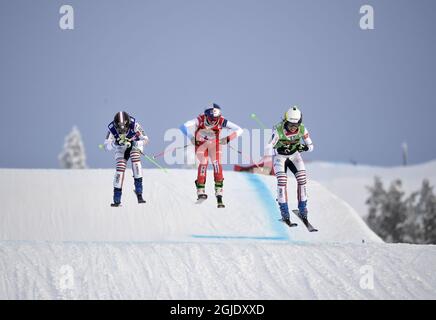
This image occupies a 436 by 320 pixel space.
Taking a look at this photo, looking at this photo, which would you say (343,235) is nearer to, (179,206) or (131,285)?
(179,206)

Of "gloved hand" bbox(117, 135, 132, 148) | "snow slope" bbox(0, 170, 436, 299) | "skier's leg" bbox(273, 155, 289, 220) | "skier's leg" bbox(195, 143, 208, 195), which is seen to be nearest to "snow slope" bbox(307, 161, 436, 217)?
"snow slope" bbox(0, 170, 436, 299)

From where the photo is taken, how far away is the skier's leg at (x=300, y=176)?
1546cm

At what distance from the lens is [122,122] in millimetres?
15156

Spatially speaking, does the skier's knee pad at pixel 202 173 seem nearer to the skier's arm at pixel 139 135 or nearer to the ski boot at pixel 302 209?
the skier's arm at pixel 139 135

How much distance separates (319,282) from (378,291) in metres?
1.16

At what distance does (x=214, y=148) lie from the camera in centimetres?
1538

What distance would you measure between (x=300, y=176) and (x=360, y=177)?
8799cm

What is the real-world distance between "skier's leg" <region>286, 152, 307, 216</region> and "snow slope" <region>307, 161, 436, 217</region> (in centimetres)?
7264

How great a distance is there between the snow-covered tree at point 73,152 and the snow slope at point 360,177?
36.1 metres

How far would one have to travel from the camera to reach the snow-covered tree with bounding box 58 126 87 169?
63219 millimetres

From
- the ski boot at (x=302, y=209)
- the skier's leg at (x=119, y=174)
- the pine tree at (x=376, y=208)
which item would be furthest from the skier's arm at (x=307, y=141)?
the pine tree at (x=376, y=208)

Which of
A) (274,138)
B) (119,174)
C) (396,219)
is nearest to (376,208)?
(396,219)

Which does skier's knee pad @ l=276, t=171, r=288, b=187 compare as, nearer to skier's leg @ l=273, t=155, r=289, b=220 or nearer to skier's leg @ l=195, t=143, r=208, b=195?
skier's leg @ l=273, t=155, r=289, b=220
